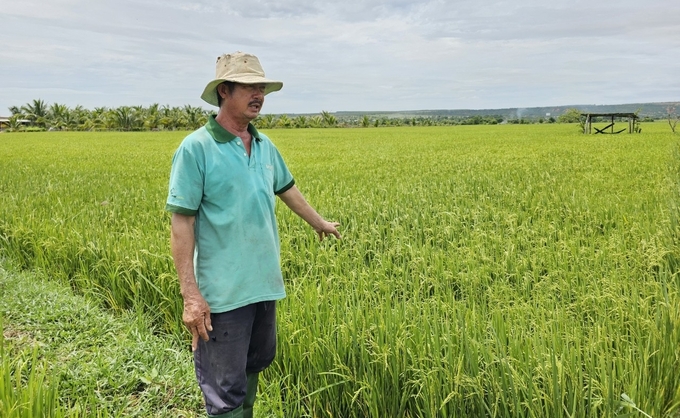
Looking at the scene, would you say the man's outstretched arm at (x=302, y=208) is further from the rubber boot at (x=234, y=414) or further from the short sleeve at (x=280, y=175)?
the rubber boot at (x=234, y=414)

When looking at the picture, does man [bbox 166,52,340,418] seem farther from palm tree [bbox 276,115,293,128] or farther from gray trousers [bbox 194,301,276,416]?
palm tree [bbox 276,115,293,128]

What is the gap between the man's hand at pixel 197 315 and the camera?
6.21ft

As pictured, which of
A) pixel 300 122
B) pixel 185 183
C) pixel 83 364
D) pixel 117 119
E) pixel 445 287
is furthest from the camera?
pixel 300 122

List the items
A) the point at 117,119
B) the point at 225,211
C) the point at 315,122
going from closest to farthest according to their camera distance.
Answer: the point at 225,211
the point at 117,119
the point at 315,122

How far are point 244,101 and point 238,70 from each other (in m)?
0.12

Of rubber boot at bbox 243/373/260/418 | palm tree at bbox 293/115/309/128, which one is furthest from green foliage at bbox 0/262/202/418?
palm tree at bbox 293/115/309/128

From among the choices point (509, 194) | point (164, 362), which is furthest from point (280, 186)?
point (509, 194)

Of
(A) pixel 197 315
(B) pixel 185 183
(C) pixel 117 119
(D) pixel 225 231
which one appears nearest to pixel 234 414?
(A) pixel 197 315

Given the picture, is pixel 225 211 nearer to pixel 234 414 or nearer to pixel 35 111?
pixel 234 414

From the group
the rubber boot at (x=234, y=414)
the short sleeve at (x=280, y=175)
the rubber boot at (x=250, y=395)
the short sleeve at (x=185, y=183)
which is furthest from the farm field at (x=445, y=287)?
the short sleeve at (x=185, y=183)

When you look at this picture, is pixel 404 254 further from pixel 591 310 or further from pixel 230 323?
pixel 230 323

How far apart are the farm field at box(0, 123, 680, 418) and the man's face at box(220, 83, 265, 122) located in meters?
1.16

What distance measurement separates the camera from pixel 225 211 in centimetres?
198

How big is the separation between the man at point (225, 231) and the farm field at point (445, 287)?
20.5 inches
